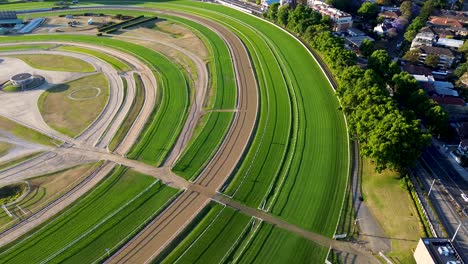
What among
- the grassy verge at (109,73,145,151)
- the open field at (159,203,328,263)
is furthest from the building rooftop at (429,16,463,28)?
the open field at (159,203,328,263)

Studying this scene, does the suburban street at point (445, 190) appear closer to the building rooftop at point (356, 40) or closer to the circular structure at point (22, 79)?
the building rooftop at point (356, 40)

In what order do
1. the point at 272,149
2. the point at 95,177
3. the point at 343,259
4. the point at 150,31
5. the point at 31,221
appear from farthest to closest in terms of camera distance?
the point at 150,31 < the point at 272,149 < the point at 95,177 < the point at 31,221 < the point at 343,259

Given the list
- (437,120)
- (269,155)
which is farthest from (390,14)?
(269,155)

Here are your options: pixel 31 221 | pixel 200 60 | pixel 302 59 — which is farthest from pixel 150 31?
pixel 31 221

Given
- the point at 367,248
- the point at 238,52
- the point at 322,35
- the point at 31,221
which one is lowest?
the point at 31,221

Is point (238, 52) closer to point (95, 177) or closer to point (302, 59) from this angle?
point (302, 59)

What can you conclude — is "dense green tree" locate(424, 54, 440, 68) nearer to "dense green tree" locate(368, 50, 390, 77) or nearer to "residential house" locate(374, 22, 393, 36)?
"dense green tree" locate(368, 50, 390, 77)
